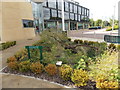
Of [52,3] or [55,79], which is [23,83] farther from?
[52,3]

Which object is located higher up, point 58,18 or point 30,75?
point 58,18

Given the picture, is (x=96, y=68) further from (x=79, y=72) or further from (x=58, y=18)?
(x=58, y=18)

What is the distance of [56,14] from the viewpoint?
31719 mm

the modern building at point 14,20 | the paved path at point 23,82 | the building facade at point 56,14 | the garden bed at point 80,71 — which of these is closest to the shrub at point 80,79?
the garden bed at point 80,71

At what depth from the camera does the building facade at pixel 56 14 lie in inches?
1013

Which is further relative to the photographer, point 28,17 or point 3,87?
point 28,17

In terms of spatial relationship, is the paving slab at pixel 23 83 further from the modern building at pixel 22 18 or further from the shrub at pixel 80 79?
the modern building at pixel 22 18

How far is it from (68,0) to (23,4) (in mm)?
22709

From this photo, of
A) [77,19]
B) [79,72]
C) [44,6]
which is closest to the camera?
[79,72]

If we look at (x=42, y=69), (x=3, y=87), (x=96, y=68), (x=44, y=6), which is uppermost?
(x=44, y=6)

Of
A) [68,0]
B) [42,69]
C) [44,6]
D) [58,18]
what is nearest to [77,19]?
[68,0]

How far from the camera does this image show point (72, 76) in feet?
14.5

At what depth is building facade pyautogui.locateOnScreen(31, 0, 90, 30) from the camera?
25.7 meters

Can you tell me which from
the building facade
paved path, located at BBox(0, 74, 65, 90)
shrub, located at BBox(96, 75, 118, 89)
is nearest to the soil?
paved path, located at BBox(0, 74, 65, 90)
